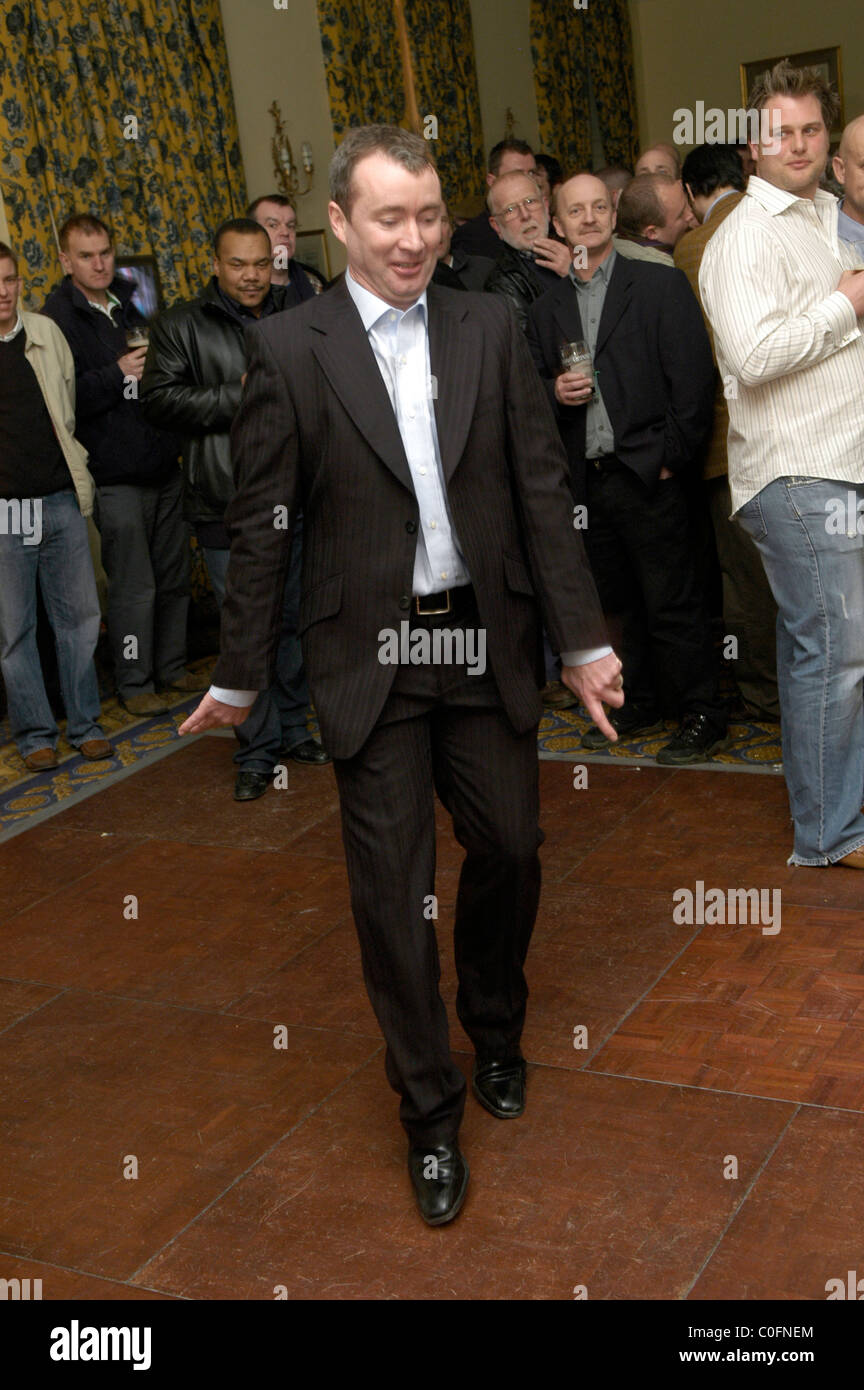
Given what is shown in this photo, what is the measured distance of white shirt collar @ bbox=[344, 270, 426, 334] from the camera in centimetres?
233

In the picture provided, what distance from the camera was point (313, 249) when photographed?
7402 mm

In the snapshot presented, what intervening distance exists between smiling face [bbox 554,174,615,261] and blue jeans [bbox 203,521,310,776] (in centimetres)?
125

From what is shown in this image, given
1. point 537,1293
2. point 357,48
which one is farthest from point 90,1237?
point 357,48

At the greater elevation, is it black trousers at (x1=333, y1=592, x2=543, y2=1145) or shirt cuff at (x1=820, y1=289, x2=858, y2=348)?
shirt cuff at (x1=820, y1=289, x2=858, y2=348)

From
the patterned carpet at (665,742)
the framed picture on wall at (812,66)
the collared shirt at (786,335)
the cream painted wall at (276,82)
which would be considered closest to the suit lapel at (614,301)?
the collared shirt at (786,335)

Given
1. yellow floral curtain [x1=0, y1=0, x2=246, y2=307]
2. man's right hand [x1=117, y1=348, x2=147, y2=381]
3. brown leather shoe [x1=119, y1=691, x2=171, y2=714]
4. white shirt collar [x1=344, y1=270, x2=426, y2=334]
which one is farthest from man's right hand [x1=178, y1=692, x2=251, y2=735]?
yellow floral curtain [x1=0, y1=0, x2=246, y2=307]

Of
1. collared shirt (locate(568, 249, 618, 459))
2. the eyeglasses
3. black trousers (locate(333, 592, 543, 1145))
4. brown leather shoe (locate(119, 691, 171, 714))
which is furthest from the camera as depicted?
brown leather shoe (locate(119, 691, 171, 714))

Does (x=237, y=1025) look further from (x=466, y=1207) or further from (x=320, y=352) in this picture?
(x=320, y=352)

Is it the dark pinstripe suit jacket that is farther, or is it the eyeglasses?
the eyeglasses

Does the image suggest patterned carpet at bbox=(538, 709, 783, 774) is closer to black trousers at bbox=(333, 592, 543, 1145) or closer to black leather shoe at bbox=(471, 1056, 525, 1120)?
black leather shoe at bbox=(471, 1056, 525, 1120)

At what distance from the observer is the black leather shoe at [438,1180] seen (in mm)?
2424

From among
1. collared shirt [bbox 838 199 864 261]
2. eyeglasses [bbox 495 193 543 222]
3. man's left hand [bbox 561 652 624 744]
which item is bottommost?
man's left hand [bbox 561 652 624 744]

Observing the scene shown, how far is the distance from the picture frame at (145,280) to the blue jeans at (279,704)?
2.17m

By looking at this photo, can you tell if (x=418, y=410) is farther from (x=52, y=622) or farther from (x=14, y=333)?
(x=52, y=622)
